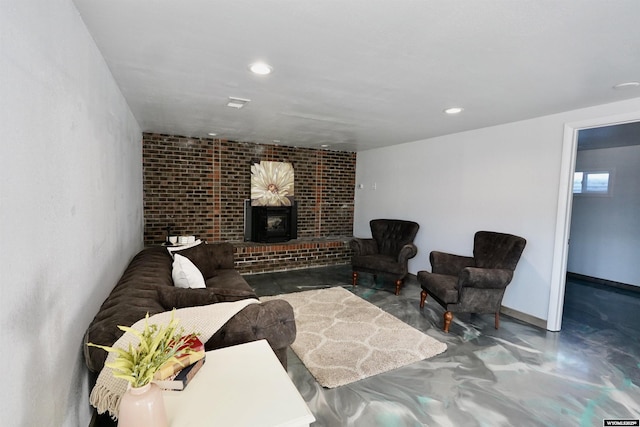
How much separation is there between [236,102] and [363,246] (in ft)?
9.35

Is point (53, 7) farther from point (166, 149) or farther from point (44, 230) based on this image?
point (166, 149)

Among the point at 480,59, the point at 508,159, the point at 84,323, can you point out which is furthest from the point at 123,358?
the point at 508,159

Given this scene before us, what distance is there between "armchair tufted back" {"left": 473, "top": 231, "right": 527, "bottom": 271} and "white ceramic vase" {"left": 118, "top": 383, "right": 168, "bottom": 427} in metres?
3.36

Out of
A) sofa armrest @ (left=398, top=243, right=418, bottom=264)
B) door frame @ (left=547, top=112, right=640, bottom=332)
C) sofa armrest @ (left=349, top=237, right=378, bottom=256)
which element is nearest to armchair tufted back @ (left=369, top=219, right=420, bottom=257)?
sofa armrest @ (left=349, top=237, right=378, bottom=256)

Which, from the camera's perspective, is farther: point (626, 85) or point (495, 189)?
point (495, 189)

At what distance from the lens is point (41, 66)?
1.02m

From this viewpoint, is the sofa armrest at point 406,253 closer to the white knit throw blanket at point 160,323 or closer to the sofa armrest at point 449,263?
the sofa armrest at point 449,263

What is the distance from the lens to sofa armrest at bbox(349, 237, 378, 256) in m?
4.70

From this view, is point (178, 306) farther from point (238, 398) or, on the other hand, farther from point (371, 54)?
point (371, 54)

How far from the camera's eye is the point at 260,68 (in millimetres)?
2047

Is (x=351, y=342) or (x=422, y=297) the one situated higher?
(x=422, y=297)

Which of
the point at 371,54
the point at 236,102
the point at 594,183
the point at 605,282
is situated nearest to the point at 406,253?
the point at 236,102

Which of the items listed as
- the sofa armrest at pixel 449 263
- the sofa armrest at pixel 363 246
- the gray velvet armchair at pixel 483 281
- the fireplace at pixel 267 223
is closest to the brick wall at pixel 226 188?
the fireplace at pixel 267 223

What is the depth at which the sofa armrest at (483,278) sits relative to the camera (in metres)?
3.00
